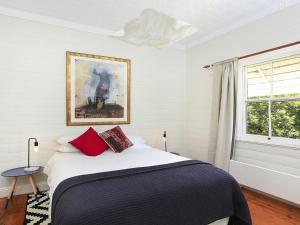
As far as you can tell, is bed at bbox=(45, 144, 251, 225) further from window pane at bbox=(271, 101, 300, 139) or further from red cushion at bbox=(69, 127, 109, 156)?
window pane at bbox=(271, 101, 300, 139)

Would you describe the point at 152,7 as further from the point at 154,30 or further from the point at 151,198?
the point at 151,198

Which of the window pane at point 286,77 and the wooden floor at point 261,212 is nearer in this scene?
the wooden floor at point 261,212

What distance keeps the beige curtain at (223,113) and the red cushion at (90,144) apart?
1.82 meters

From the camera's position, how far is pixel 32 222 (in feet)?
7.25

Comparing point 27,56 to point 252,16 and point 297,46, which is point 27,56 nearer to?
point 252,16

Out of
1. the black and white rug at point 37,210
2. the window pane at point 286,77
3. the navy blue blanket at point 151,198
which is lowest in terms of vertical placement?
the black and white rug at point 37,210


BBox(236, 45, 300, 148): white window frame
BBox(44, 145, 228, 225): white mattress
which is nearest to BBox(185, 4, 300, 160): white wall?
BBox(236, 45, 300, 148): white window frame

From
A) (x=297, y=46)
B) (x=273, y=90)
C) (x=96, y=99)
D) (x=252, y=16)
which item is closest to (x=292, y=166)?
(x=273, y=90)

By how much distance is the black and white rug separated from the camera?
7.30ft

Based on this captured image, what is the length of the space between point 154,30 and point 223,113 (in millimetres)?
2193

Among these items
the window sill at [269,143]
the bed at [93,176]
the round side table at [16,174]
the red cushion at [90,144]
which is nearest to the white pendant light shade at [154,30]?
the bed at [93,176]

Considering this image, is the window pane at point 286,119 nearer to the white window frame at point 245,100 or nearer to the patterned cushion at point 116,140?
the white window frame at point 245,100

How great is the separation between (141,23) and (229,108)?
89.7 inches

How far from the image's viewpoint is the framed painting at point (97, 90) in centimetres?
332
